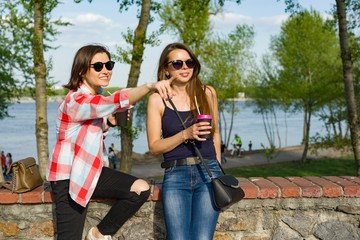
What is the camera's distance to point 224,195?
336 cm

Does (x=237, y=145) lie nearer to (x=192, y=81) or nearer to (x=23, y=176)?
(x=192, y=81)

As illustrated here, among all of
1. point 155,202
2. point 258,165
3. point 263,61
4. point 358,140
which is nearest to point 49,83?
point 358,140

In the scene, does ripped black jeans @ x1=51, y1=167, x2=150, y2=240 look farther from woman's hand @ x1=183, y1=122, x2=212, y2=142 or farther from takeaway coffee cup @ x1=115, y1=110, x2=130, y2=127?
woman's hand @ x1=183, y1=122, x2=212, y2=142

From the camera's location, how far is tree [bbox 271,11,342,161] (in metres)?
29.8

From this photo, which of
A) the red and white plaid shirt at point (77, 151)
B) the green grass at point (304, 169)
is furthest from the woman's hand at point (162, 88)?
the green grass at point (304, 169)

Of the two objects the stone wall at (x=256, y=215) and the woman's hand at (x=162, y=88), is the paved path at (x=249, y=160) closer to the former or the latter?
the stone wall at (x=256, y=215)

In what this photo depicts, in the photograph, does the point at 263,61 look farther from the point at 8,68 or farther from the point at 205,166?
the point at 205,166

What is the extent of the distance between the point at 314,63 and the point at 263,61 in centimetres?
729

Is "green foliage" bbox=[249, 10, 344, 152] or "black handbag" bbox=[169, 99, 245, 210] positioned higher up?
"green foliage" bbox=[249, 10, 344, 152]

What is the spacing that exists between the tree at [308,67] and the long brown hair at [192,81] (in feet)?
87.4

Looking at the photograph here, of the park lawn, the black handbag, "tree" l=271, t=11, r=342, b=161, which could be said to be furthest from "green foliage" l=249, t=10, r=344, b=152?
the black handbag

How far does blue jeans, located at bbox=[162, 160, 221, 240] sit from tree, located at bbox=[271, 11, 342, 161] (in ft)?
88.3

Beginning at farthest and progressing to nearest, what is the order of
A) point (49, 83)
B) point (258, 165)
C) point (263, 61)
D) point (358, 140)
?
point (263, 61) < point (258, 165) < point (49, 83) < point (358, 140)

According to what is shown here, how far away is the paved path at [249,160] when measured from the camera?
25.3 m
